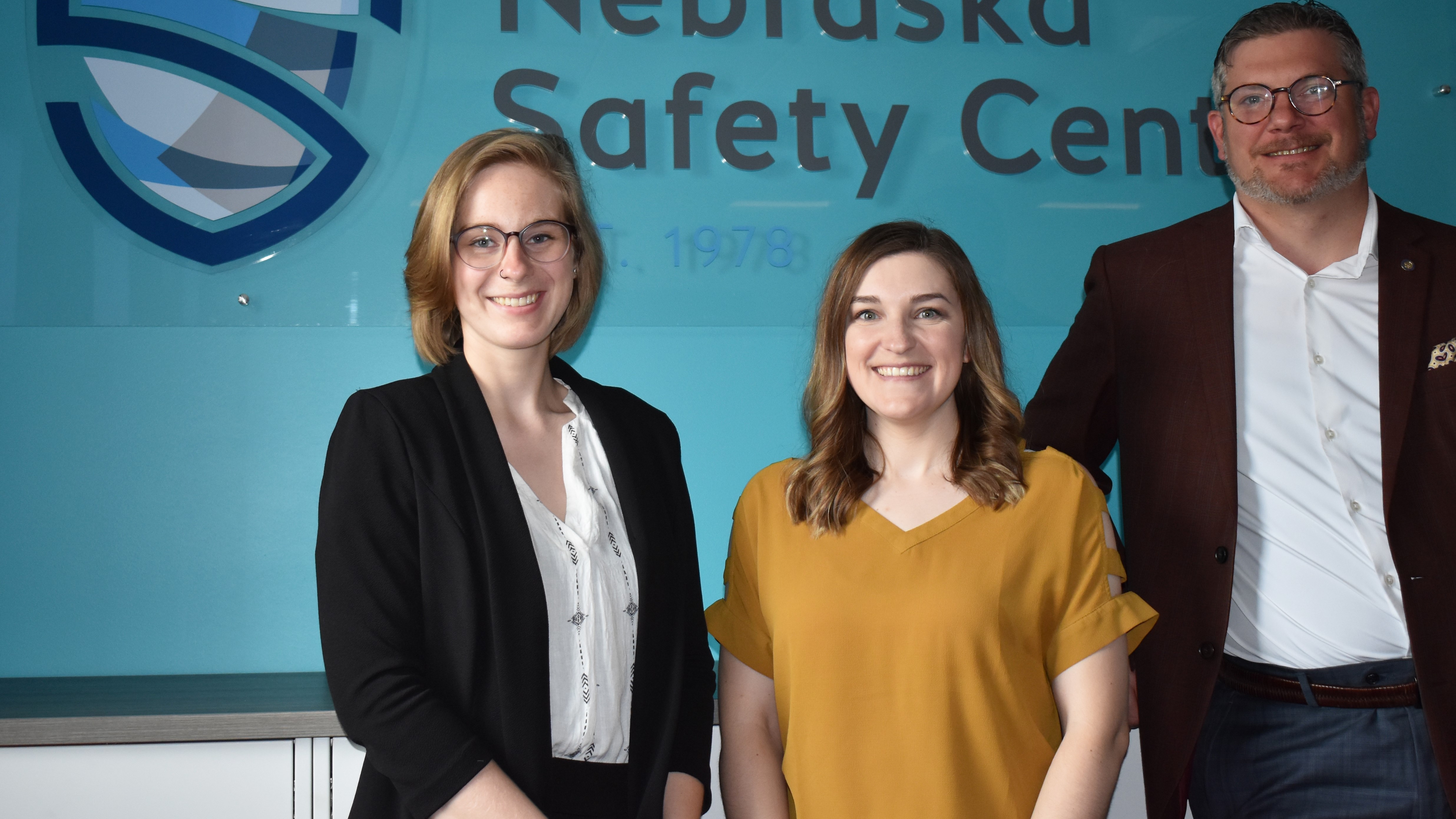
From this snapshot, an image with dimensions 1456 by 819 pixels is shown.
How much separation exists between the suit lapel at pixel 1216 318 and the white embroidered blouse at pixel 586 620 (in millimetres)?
1012

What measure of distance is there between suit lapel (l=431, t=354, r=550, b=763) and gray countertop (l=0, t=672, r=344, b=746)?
790 millimetres

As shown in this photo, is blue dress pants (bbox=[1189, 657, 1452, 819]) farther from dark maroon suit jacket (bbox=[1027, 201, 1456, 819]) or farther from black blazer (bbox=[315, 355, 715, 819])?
black blazer (bbox=[315, 355, 715, 819])

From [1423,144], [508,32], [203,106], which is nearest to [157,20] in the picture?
[203,106]

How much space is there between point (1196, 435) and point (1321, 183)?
493 mm

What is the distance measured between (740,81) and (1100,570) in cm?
171

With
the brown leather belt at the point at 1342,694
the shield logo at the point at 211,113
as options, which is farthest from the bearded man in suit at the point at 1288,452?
the shield logo at the point at 211,113

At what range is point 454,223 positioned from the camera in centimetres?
139

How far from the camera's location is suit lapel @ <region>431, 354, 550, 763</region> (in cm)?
125

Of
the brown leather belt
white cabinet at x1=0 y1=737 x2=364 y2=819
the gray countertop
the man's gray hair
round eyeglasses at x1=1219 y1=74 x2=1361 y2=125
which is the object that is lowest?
white cabinet at x1=0 y1=737 x2=364 y2=819

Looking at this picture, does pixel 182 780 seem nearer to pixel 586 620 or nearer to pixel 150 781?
pixel 150 781

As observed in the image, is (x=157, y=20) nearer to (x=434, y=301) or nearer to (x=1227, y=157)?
(x=434, y=301)

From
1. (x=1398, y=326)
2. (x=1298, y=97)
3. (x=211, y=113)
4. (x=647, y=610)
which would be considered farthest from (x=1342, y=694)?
(x=211, y=113)

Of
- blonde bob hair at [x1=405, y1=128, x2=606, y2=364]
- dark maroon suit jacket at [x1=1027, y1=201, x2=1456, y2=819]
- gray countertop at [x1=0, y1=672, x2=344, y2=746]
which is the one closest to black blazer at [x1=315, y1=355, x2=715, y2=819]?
blonde bob hair at [x1=405, y1=128, x2=606, y2=364]

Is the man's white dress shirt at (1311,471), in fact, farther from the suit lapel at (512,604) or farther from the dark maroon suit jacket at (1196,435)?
the suit lapel at (512,604)
